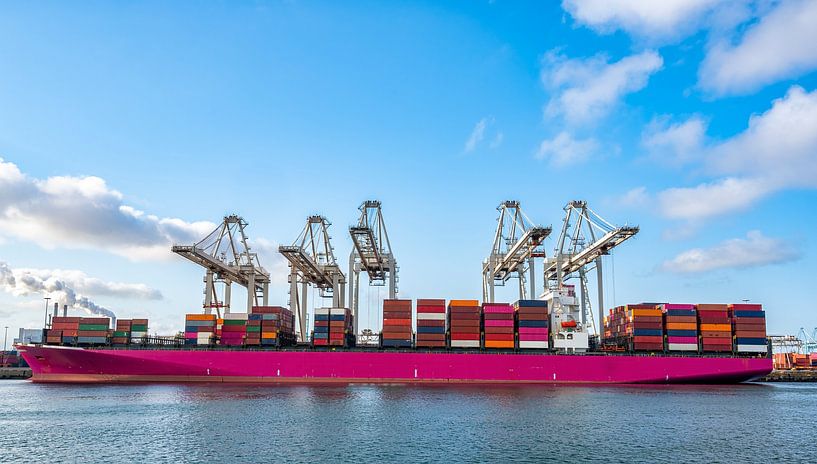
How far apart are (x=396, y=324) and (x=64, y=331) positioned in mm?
31138

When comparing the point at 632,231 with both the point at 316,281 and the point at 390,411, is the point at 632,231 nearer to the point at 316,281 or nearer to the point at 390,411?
the point at 390,411

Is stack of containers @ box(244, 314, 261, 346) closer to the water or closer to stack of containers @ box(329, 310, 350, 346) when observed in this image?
stack of containers @ box(329, 310, 350, 346)

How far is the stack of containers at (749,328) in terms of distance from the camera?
54.7 m

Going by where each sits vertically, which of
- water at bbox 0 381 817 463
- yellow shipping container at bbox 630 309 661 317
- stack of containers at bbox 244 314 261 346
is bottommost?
water at bbox 0 381 817 463

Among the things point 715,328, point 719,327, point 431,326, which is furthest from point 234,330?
point 719,327

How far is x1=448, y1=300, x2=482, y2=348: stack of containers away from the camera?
55219 mm

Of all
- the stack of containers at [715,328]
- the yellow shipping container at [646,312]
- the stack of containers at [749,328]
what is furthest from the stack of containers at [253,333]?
the stack of containers at [749,328]

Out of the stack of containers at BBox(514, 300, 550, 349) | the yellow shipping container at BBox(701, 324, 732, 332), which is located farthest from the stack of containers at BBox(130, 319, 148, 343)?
the yellow shipping container at BBox(701, 324, 732, 332)

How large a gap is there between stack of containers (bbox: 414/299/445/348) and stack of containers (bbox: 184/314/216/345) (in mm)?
19185

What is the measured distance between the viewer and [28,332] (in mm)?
142875

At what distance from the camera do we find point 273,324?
185ft

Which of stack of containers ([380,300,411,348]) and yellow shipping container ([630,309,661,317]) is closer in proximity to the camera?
yellow shipping container ([630,309,661,317])

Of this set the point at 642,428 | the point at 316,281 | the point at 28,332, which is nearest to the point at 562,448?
the point at 642,428

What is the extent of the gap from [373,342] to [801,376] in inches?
2341
